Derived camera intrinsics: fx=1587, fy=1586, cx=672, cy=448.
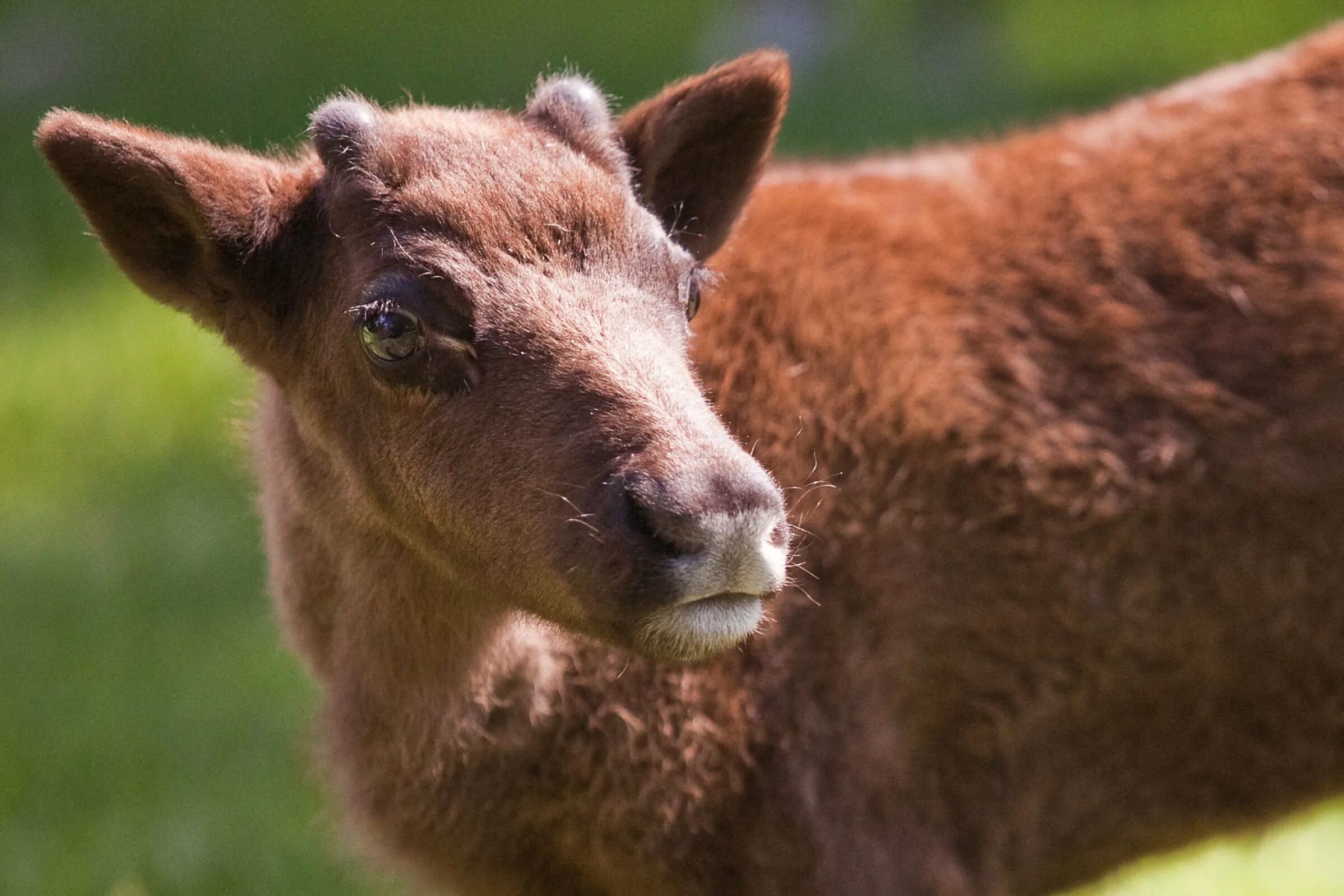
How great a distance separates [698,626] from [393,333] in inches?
48.0

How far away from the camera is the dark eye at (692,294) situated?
4.68m

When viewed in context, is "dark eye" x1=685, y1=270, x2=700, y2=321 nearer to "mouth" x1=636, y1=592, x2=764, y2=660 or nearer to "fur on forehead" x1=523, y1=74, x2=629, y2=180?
"fur on forehead" x1=523, y1=74, x2=629, y2=180

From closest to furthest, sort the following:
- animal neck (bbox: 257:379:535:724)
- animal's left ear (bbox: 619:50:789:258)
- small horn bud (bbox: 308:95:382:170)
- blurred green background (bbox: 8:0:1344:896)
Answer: small horn bud (bbox: 308:95:382:170) → animal neck (bbox: 257:379:535:724) → animal's left ear (bbox: 619:50:789:258) → blurred green background (bbox: 8:0:1344:896)

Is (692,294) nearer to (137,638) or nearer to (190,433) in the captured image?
(137,638)

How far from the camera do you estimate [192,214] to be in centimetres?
452

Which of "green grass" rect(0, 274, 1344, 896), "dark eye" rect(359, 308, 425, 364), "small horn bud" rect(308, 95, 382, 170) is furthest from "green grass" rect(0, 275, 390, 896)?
"dark eye" rect(359, 308, 425, 364)

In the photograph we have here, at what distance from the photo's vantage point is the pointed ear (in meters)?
4.37

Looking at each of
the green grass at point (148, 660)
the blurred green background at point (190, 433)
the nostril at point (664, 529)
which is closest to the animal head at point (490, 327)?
the nostril at point (664, 529)

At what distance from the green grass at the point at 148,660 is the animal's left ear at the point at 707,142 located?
192 centimetres

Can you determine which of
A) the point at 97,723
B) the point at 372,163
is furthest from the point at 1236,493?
the point at 97,723

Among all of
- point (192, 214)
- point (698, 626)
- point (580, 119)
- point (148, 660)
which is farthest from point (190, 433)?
point (698, 626)

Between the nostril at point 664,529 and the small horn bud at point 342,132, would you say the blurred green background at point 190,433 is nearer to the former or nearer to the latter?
the small horn bud at point 342,132

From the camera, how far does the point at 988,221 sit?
5.72 m

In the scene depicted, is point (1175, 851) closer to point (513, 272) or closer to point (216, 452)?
point (513, 272)
